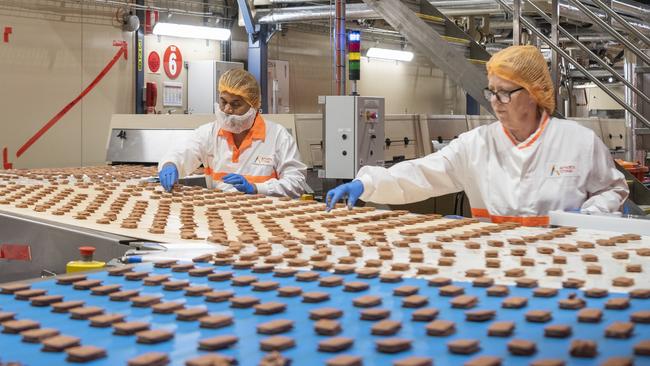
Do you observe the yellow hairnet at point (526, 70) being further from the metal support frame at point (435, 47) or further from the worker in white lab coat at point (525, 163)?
the metal support frame at point (435, 47)

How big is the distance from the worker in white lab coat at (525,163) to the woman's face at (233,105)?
1.55 metres

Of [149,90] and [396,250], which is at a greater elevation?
[149,90]

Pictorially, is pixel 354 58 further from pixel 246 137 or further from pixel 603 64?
pixel 603 64

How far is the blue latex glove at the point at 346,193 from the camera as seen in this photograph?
361cm

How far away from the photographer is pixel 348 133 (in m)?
5.97

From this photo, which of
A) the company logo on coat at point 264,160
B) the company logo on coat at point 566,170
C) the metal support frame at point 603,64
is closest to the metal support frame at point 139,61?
the company logo on coat at point 264,160

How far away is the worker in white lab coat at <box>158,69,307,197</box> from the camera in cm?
510

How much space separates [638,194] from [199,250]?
13.4 feet

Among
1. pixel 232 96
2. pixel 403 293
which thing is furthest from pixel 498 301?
pixel 232 96

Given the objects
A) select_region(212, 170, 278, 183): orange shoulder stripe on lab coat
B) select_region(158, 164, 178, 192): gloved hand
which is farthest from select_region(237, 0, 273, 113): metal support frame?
select_region(158, 164, 178, 192): gloved hand

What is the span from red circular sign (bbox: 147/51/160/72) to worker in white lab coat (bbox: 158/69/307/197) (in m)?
5.28

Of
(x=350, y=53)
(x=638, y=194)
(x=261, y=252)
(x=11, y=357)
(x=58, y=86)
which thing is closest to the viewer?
(x=11, y=357)

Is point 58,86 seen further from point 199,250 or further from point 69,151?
point 199,250

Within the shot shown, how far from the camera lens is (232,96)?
511 cm
